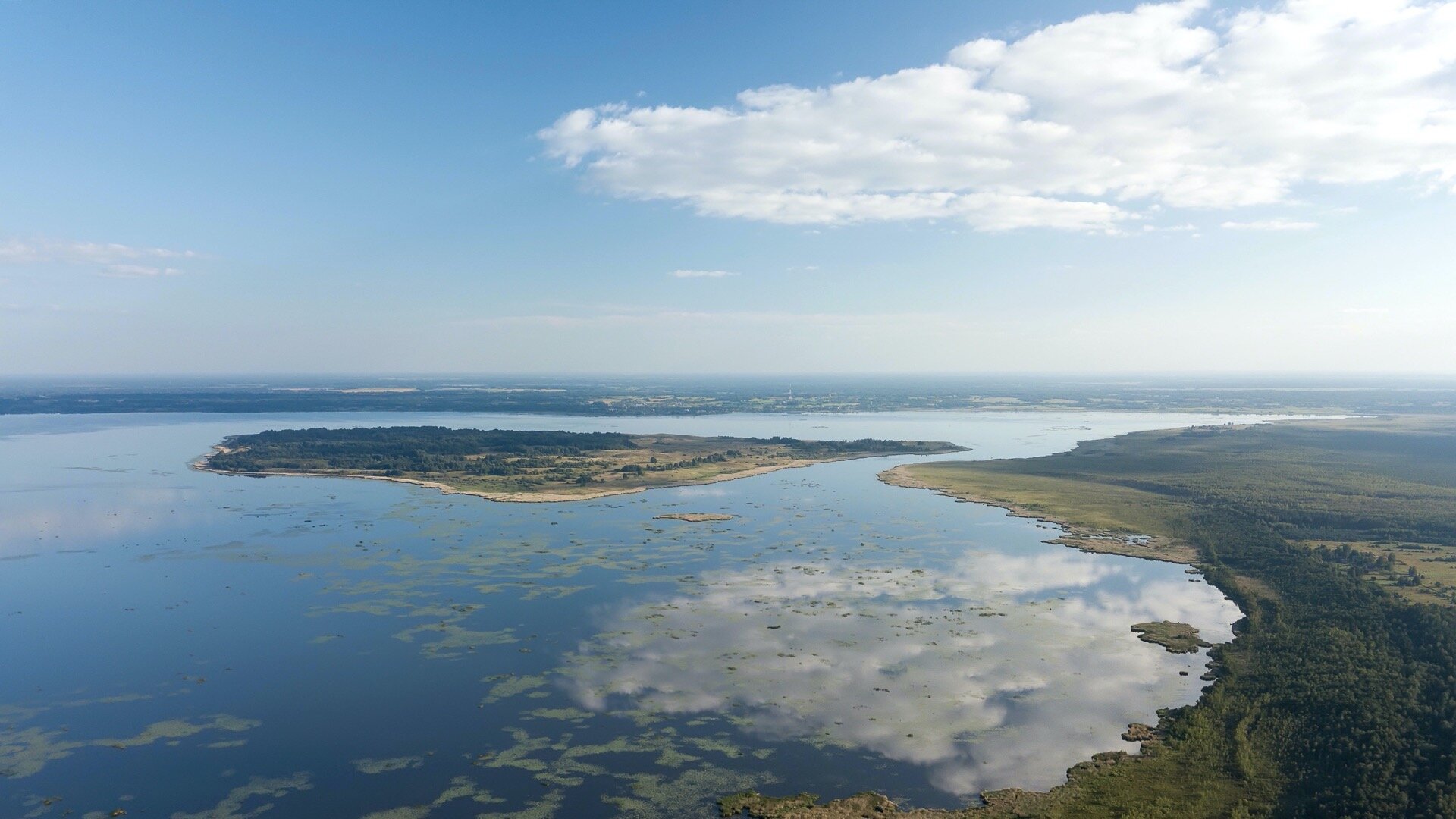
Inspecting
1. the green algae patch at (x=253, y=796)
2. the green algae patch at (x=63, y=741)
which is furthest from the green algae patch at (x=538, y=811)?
the green algae patch at (x=63, y=741)

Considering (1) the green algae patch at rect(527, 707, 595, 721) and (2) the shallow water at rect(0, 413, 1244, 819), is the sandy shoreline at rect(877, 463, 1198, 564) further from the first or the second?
(1) the green algae patch at rect(527, 707, 595, 721)

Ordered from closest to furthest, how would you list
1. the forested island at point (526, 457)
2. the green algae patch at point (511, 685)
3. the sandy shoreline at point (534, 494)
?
the green algae patch at point (511, 685) < the sandy shoreline at point (534, 494) < the forested island at point (526, 457)

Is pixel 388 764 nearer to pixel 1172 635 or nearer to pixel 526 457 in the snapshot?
pixel 1172 635

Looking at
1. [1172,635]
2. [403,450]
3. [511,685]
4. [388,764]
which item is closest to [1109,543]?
[1172,635]

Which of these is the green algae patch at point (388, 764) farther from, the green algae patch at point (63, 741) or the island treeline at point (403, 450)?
the island treeline at point (403, 450)

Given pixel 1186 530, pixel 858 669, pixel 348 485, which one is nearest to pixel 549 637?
pixel 858 669
